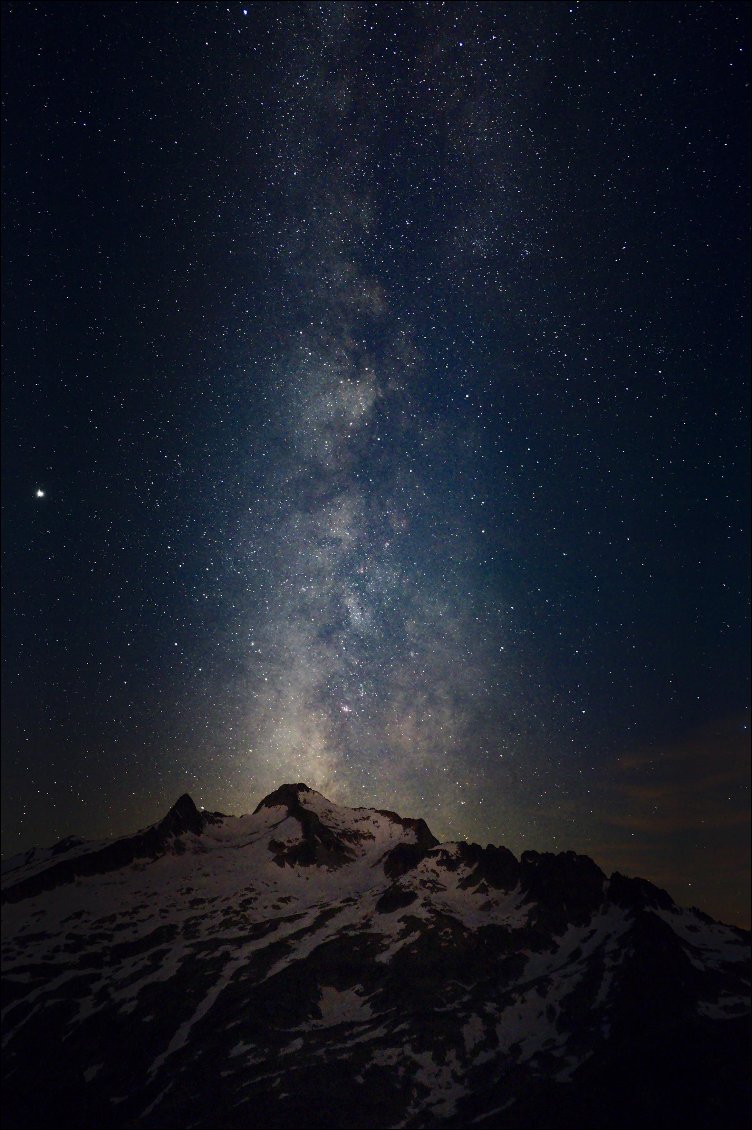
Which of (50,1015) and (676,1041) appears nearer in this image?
(676,1041)

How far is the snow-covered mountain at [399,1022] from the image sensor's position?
5079 inches

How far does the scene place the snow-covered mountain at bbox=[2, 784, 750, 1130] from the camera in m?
129

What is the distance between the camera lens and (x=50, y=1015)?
539 ft

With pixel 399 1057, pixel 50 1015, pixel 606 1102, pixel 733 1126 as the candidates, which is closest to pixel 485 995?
pixel 399 1057

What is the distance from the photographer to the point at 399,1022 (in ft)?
506

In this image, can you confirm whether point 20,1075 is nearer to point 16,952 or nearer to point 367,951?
point 16,952

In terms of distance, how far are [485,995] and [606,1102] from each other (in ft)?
133

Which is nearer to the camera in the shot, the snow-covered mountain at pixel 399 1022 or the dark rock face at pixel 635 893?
the snow-covered mountain at pixel 399 1022

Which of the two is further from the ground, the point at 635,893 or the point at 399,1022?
the point at 635,893

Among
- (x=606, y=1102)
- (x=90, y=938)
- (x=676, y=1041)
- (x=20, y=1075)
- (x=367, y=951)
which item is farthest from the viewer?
(x=90, y=938)

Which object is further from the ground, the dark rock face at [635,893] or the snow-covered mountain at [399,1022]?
the dark rock face at [635,893]

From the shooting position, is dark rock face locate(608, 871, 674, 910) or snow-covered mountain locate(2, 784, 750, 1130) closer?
snow-covered mountain locate(2, 784, 750, 1130)

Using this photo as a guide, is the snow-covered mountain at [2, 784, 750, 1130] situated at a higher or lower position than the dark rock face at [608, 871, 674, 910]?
lower

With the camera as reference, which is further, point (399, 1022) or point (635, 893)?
point (635, 893)
